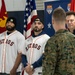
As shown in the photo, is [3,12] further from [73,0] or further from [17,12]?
[17,12]

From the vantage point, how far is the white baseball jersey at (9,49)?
6285 mm

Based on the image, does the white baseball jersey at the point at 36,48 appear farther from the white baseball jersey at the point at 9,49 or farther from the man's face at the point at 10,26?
the man's face at the point at 10,26

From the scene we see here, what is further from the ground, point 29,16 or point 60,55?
Answer: point 29,16

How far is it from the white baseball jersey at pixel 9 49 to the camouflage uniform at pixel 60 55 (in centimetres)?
245

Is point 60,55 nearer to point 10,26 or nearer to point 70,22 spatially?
point 70,22

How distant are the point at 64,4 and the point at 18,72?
222 centimetres

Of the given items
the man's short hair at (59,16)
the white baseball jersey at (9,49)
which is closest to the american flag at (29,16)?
the white baseball jersey at (9,49)

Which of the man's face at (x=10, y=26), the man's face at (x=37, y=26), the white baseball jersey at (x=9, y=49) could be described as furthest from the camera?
the man's face at (x=10, y=26)

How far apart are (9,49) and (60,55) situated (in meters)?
2.63

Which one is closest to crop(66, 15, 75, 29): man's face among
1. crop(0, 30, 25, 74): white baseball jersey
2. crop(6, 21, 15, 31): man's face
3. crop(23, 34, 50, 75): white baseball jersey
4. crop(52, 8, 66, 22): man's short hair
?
crop(23, 34, 50, 75): white baseball jersey

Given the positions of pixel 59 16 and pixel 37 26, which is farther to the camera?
pixel 37 26

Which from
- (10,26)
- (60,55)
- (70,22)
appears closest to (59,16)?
(60,55)

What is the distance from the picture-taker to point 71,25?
5.39 metres

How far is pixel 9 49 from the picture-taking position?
6301 millimetres
